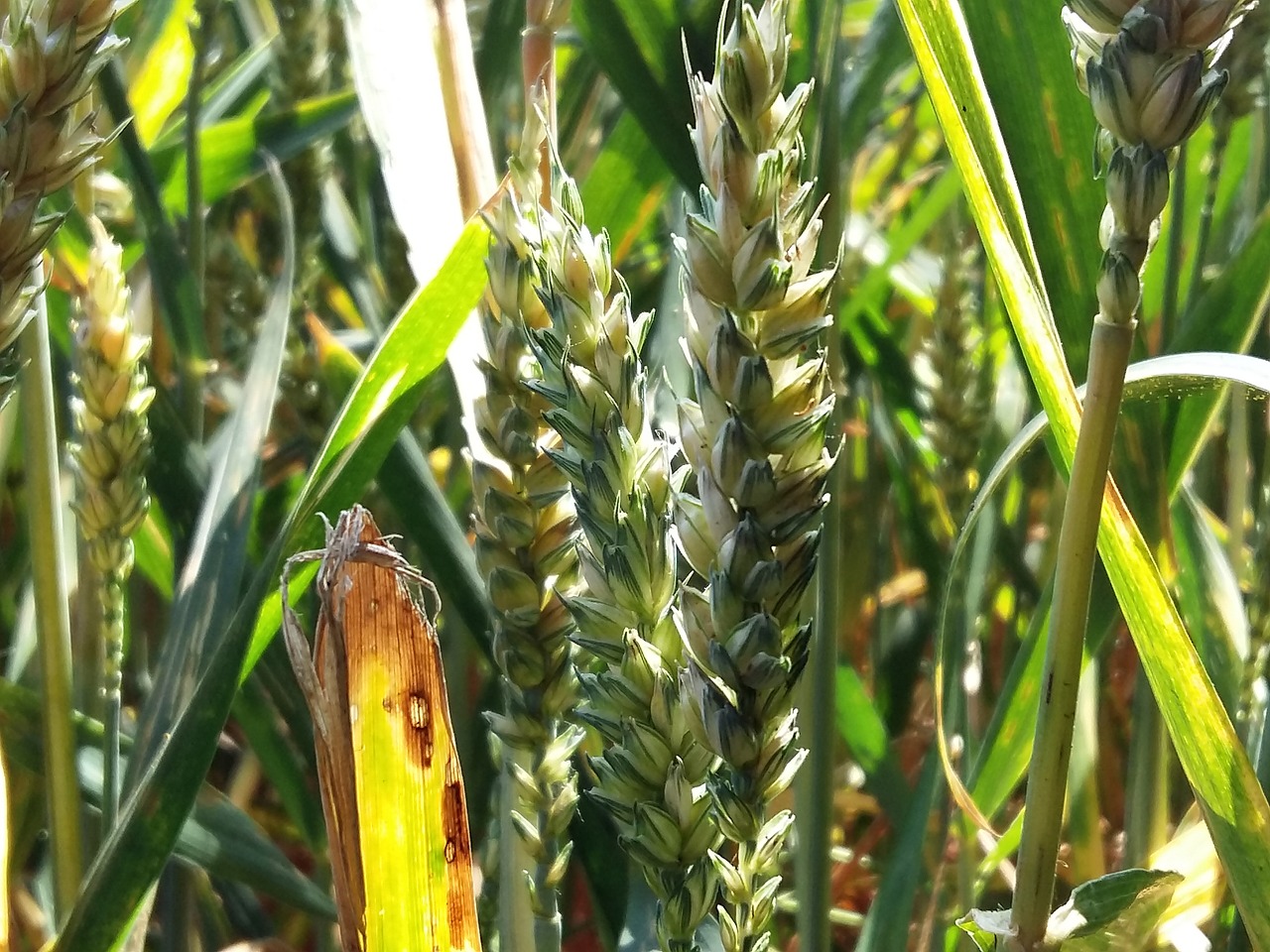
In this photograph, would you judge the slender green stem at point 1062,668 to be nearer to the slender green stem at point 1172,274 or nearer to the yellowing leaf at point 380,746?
the yellowing leaf at point 380,746

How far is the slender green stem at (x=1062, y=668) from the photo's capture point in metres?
0.24

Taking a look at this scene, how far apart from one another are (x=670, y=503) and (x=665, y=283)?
406 millimetres

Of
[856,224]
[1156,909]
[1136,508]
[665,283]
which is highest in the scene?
[856,224]

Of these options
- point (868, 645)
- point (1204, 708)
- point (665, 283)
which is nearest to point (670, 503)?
point (1204, 708)

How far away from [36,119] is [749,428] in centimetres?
17

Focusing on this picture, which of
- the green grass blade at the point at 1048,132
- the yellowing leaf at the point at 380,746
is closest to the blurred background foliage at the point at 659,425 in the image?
the green grass blade at the point at 1048,132

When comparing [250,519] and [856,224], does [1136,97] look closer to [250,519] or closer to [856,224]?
[250,519]

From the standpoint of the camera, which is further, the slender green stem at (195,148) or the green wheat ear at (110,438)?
the slender green stem at (195,148)

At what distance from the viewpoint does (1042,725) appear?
10.2 inches

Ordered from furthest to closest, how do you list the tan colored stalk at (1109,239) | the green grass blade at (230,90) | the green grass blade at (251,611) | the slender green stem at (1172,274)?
1. the green grass blade at (230,90)
2. the slender green stem at (1172,274)
3. the green grass blade at (251,611)
4. the tan colored stalk at (1109,239)

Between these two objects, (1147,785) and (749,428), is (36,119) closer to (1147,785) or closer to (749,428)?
(749,428)

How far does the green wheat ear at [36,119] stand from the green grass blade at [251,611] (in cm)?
13

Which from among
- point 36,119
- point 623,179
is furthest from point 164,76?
point 36,119

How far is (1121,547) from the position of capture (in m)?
0.30
